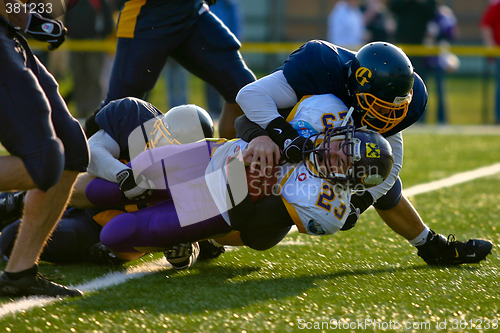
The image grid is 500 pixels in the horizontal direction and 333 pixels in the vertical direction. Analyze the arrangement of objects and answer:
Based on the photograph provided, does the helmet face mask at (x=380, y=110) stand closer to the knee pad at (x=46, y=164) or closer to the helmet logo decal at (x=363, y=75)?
the helmet logo decal at (x=363, y=75)

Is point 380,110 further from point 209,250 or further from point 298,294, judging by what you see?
point 209,250

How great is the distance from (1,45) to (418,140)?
6.60 m

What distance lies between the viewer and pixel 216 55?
14.2ft

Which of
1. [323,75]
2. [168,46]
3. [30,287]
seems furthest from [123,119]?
[30,287]

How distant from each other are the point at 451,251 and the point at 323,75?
0.96 metres

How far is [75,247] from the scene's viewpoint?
11.2 feet

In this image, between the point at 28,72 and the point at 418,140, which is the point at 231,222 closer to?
the point at 28,72

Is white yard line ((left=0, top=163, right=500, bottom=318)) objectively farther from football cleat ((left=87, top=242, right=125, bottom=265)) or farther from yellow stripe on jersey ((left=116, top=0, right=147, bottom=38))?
yellow stripe on jersey ((left=116, top=0, right=147, bottom=38))

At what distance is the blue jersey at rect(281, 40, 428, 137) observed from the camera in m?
3.35

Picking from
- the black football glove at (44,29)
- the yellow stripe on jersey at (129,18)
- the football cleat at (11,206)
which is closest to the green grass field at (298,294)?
the football cleat at (11,206)

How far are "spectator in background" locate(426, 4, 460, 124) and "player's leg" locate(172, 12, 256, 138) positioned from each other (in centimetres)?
687

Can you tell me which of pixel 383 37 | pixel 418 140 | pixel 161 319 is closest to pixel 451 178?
pixel 418 140

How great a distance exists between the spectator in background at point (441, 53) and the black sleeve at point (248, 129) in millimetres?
7802

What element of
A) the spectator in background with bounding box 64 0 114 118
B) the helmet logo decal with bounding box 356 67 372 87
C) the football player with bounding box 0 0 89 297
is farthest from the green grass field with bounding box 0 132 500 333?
the spectator in background with bounding box 64 0 114 118
